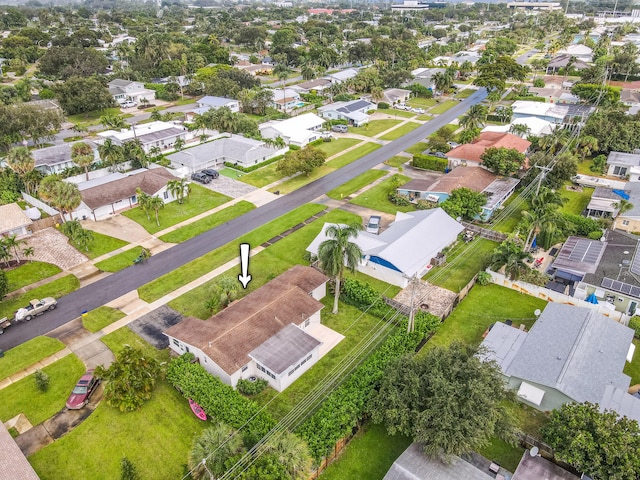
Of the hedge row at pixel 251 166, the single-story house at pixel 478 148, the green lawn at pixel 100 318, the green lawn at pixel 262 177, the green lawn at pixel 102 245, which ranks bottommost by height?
the green lawn at pixel 100 318

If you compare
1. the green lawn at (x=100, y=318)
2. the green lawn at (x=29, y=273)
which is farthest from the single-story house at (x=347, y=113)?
the green lawn at (x=100, y=318)

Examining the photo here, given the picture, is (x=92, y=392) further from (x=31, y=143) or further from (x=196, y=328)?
(x=31, y=143)

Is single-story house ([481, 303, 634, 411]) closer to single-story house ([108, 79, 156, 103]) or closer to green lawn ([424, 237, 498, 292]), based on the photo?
green lawn ([424, 237, 498, 292])

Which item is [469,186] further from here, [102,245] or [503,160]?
[102,245]

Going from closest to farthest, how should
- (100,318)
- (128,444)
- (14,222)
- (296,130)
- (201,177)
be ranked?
(128,444) < (100,318) < (14,222) < (201,177) < (296,130)

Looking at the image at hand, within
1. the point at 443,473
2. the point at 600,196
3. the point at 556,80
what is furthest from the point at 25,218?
the point at 556,80

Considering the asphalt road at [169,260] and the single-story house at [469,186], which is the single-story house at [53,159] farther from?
the single-story house at [469,186]

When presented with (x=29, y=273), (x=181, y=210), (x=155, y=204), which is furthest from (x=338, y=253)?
(x=29, y=273)
